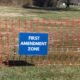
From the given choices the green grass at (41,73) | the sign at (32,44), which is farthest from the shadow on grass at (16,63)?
the sign at (32,44)

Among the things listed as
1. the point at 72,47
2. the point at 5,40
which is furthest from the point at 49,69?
the point at 5,40

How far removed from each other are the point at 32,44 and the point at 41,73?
3.18 feet

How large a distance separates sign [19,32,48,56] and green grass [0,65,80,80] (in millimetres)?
448

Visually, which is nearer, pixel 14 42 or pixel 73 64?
pixel 73 64

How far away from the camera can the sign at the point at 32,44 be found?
1198cm

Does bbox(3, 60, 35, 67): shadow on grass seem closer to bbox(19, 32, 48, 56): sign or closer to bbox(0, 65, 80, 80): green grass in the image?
bbox(0, 65, 80, 80): green grass

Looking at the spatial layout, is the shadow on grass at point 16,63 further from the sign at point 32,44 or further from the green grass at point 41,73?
the sign at point 32,44

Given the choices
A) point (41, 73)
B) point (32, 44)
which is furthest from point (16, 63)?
point (41, 73)

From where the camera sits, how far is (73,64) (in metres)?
13.2

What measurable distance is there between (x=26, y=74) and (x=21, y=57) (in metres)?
2.56

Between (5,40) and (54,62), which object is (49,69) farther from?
(5,40)

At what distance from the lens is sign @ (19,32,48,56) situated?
11984 mm

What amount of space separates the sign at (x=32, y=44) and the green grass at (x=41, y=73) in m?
0.45

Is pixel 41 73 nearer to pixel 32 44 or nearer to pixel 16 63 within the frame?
pixel 32 44
